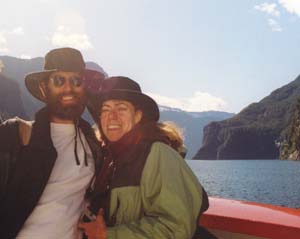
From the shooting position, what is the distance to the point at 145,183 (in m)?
2.93

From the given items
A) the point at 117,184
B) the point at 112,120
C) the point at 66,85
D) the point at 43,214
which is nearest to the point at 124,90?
the point at 112,120

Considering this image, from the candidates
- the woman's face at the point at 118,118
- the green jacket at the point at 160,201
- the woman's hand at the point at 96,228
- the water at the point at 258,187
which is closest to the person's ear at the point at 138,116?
the woman's face at the point at 118,118

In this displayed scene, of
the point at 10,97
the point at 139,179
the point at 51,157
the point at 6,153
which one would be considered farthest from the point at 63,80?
the point at 10,97

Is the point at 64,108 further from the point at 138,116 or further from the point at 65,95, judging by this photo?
the point at 138,116

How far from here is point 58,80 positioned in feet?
11.5

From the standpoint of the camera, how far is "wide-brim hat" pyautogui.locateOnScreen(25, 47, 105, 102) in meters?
3.53

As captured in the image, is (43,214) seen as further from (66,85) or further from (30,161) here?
(66,85)

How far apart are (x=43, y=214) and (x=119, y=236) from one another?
56cm

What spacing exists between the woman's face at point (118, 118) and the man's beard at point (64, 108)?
234 mm

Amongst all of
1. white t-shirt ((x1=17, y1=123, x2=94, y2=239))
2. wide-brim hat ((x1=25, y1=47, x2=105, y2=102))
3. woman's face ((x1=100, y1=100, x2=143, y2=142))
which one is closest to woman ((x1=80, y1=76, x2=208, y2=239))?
woman's face ((x1=100, y1=100, x2=143, y2=142))

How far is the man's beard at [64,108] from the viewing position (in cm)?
347

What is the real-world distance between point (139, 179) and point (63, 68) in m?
1.07

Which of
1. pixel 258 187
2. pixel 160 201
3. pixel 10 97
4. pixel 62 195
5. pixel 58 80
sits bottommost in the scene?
pixel 10 97

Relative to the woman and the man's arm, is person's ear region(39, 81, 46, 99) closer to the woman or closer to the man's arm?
Result: the woman
